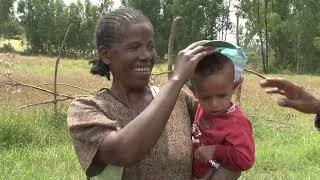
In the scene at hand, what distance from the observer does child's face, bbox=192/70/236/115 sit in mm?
1916

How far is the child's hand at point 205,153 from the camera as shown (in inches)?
74.4

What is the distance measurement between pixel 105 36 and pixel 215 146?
1.73 ft

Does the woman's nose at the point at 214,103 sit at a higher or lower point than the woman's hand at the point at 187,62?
lower

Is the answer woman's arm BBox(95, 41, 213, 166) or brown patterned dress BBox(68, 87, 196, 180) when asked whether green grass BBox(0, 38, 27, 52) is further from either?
woman's arm BBox(95, 41, 213, 166)

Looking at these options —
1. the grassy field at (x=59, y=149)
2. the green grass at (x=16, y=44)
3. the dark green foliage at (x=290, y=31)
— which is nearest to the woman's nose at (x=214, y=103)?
the grassy field at (x=59, y=149)

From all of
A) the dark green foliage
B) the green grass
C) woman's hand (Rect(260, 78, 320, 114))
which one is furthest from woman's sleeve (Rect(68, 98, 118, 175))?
the green grass

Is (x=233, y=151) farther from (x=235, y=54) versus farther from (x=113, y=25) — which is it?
(x=113, y=25)

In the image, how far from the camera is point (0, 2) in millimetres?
44531

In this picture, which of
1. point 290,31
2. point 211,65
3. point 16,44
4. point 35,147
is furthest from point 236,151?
point 16,44

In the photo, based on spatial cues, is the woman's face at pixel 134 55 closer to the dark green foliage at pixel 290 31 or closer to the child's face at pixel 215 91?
the child's face at pixel 215 91

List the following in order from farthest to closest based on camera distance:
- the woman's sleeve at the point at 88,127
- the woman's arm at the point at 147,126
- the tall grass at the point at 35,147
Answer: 1. the tall grass at the point at 35,147
2. the woman's sleeve at the point at 88,127
3. the woman's arm at the point at 147,126

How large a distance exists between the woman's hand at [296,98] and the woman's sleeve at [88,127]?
0.79m

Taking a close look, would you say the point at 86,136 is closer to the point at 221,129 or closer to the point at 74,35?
the point at 221,129

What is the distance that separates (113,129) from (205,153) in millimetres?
348
